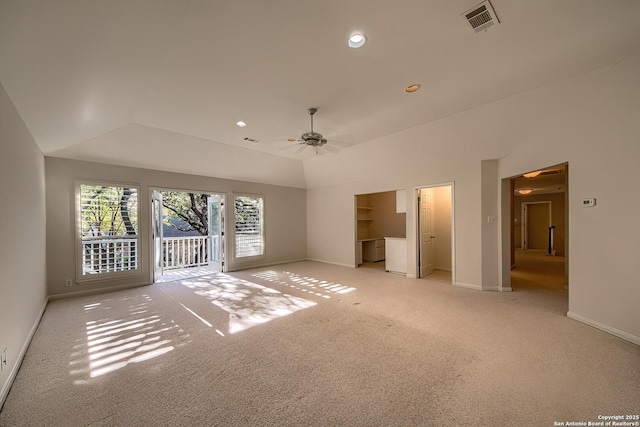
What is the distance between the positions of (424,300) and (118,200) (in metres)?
6.13

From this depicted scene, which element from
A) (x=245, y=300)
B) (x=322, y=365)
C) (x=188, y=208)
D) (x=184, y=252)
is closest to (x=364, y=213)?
(x=245, y=300)

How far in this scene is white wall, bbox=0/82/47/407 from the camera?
7.00 feet

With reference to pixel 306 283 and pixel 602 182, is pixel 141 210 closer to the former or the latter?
pixel 306 283

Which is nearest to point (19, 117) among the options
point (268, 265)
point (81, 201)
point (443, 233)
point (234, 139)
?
point (81, 201)

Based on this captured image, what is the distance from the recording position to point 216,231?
6938 mm

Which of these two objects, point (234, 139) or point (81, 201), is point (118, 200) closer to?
point (81, 201)

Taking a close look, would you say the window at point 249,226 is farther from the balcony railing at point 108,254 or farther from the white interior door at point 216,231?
the balcony railing at point 108,254

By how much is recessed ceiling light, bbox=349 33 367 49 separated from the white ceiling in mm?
52

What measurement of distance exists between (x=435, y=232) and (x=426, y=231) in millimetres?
883

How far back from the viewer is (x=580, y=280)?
10.8ft

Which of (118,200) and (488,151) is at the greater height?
(488,151)

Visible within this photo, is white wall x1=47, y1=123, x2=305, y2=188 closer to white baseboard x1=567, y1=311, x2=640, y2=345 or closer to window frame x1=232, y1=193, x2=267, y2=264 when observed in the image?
window frame x1=232, y1=193, x2=267, y2=264

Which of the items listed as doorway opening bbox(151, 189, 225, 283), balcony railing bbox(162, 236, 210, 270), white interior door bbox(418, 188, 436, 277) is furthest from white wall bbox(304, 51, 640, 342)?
balcony railing bbox(162, 236, 210, 270)

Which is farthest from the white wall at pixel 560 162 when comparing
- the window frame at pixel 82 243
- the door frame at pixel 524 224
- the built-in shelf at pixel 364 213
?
the door frame at pixel 524 224
